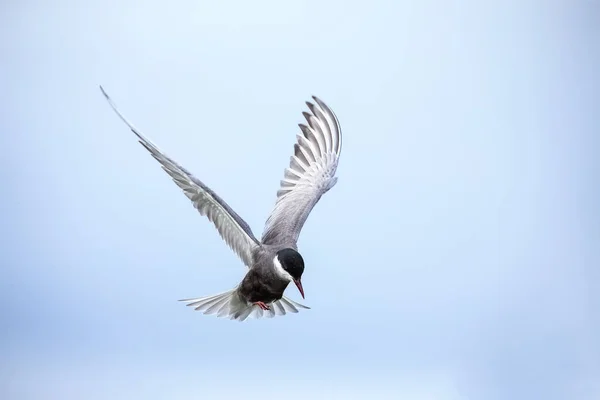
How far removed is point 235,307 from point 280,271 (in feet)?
4.14

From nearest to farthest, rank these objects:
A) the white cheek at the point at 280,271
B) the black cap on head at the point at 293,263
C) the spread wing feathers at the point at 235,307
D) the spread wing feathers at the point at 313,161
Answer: the black cap on head at the point at 293,263
the white cheek at the point at 280,271
the spread wing feathers at the point at 235,307
the spread wing feathers at the point at 313,161

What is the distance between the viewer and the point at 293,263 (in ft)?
28.5

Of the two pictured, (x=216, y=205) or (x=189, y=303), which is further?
(x=189, y=303)


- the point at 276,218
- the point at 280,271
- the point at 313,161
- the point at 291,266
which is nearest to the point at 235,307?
the point at 276,218

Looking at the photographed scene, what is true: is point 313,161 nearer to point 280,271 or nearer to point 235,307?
Answer: point 235,307

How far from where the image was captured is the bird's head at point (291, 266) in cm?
869

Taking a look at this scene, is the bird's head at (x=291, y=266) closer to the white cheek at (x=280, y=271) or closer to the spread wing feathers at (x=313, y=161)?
the white cheek at (x=280, y=271)

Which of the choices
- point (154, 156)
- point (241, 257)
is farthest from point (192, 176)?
point (241, 257)

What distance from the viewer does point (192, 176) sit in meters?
9.02

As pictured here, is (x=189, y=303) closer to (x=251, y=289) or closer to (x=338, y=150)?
(x=251, y=289)

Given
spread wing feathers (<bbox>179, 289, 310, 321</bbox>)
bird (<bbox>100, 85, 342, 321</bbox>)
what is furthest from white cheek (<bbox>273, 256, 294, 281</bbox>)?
spread wing feathers (<bbox>179, 289, 310, 321</bbox>)

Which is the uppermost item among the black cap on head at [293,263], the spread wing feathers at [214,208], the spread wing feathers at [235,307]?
the spread wing feathers at [214,208]

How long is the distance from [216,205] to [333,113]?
183cm

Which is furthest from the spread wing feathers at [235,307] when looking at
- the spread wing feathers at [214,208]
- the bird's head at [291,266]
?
the bird's head at [291,266]
